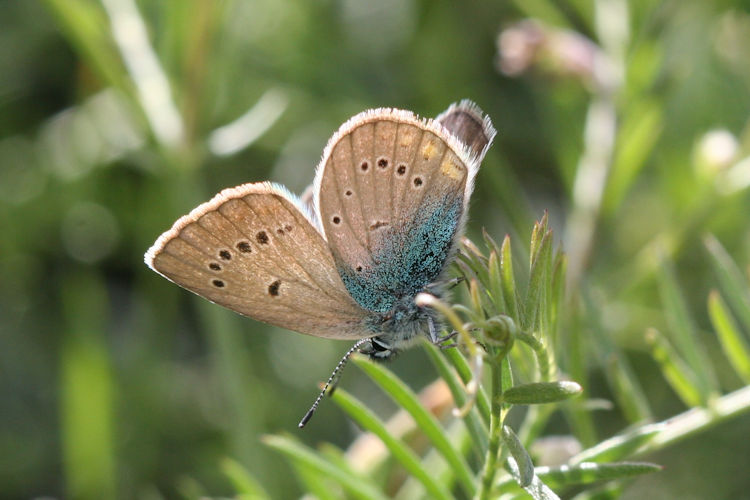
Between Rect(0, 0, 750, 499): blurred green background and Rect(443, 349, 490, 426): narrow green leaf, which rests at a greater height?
Rect(0, 0, 750, 499): blurred green background

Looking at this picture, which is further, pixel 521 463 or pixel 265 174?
pixel 265 174

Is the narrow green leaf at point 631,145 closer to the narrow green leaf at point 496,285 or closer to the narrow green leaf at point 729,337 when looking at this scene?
the narrow green leaf at point 729,337

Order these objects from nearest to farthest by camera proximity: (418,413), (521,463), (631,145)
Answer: (521,463), (418,413), (631,145)

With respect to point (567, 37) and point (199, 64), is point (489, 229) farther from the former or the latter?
point (199, 64)

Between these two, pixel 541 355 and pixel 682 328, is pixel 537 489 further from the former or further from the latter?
pixel 682 328

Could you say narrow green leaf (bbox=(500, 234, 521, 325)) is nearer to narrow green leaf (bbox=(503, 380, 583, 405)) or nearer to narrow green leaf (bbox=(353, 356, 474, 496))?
narrow green leaf (bbox=(503, 380, 583, 405))

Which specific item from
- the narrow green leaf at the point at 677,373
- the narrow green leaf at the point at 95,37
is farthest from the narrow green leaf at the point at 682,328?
the narrow green leaf at the point at 95,37

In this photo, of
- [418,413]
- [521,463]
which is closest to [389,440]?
[418,413]

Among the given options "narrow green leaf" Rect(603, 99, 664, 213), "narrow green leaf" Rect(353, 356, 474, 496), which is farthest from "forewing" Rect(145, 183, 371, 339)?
"narrow green leaf" Rect(603, 99, 664, 213)
